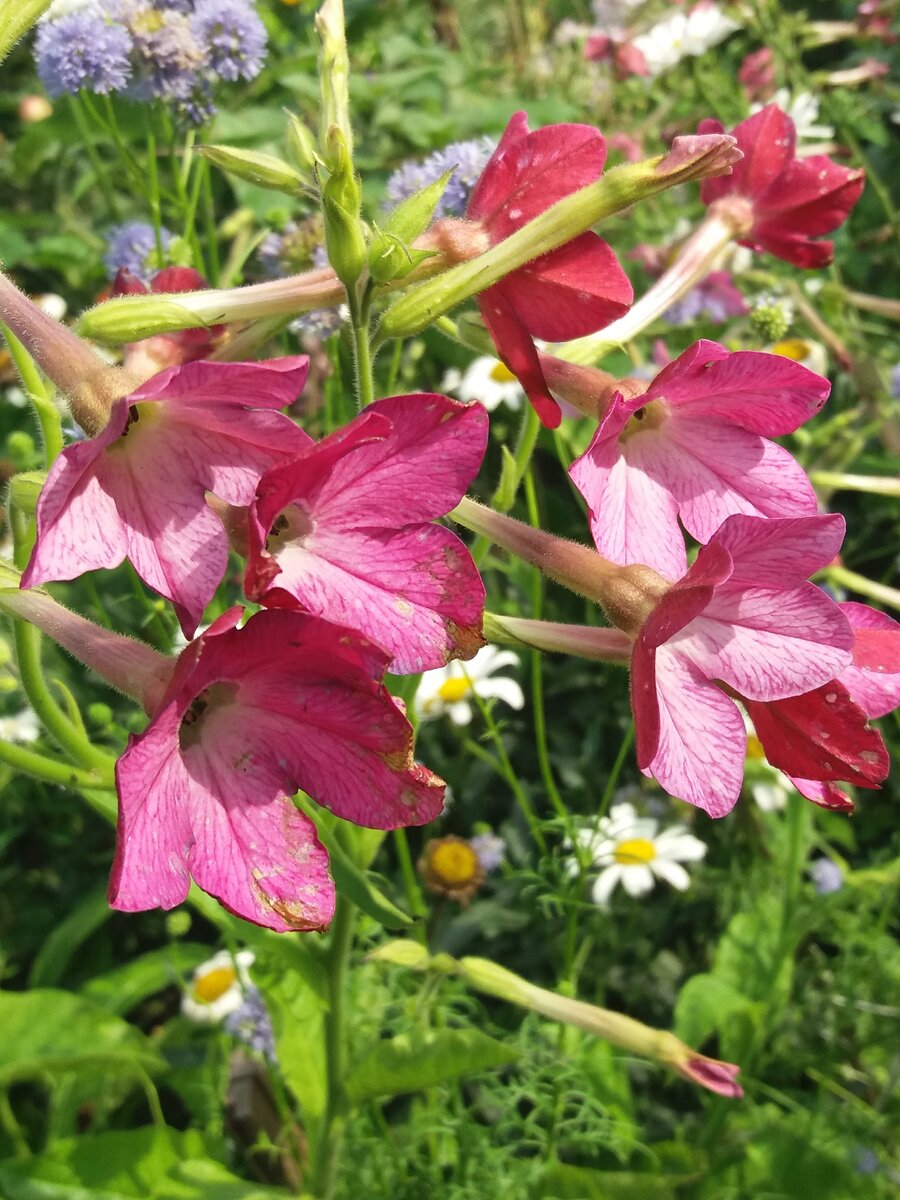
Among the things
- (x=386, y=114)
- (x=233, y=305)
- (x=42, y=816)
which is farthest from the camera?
(x=386, y=114)

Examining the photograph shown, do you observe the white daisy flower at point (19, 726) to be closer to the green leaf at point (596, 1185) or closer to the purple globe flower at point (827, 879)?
the green leaf at point (596, 1185)

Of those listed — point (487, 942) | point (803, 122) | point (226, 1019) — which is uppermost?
point (803, 122)

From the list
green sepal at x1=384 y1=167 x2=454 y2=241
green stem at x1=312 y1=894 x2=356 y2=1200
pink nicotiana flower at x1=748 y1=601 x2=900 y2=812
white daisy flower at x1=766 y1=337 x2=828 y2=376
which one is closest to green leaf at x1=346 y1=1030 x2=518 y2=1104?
green stem at x1=312 y1=894 x2=356 y2=1200

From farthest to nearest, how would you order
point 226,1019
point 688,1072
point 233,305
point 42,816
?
point 42,816
point 226,1019
point 688,1072
point 233,305

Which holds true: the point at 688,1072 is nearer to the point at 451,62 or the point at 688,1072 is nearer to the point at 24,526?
the point at 24,526

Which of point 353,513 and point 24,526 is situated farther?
point 24,526

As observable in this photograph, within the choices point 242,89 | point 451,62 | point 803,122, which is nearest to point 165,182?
point 242,89
